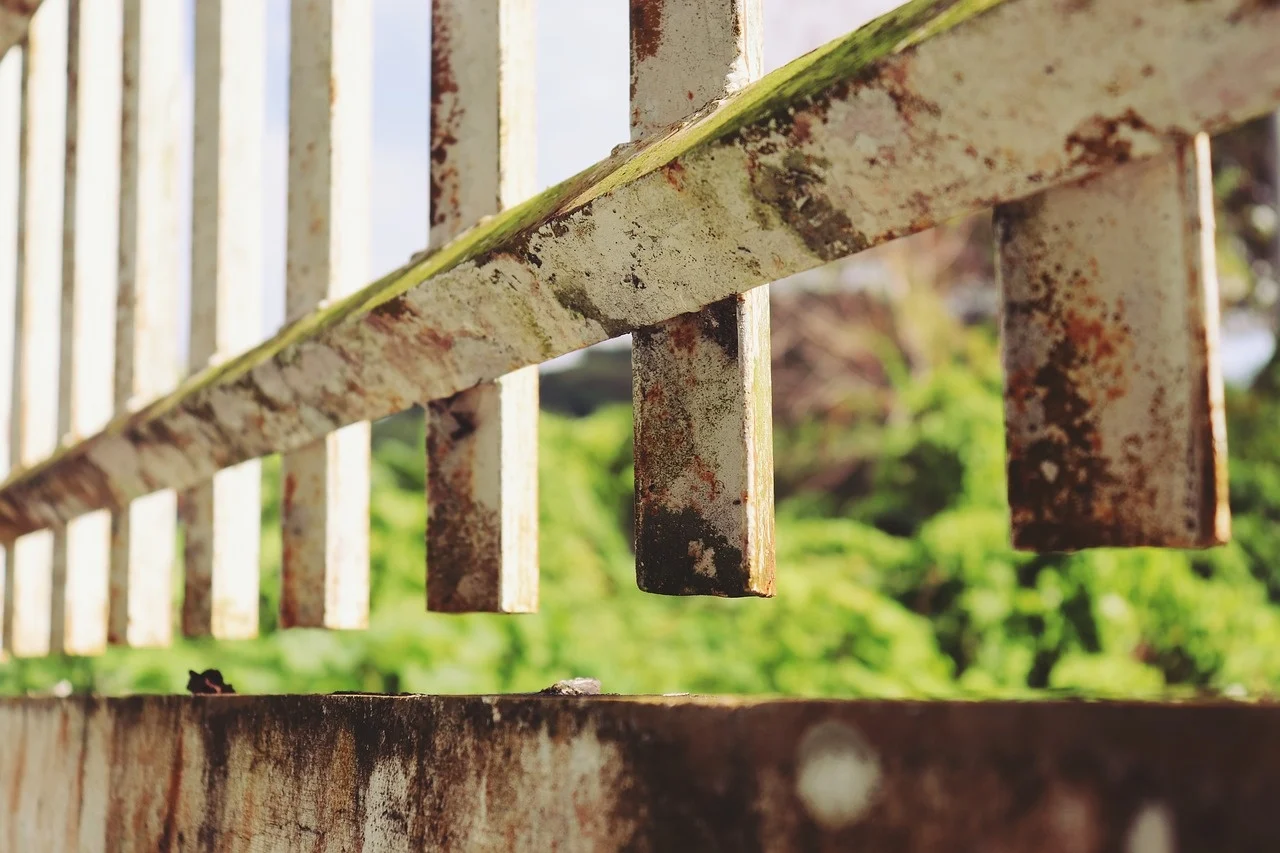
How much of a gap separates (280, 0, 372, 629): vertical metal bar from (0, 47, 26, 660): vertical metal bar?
170 centimetres

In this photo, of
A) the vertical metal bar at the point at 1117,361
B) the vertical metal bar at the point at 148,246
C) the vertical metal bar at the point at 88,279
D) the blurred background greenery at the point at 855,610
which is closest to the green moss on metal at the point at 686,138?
the vertical metal bar at the point at 1117,361

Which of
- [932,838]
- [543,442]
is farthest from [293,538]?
[543,442]

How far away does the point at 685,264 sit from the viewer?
75cm

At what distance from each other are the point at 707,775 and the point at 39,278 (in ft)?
8.15

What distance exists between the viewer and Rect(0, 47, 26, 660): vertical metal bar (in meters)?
2.73

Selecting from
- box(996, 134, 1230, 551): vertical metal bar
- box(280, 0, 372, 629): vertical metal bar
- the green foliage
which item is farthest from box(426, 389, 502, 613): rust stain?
the green foliage

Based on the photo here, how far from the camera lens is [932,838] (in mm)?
541

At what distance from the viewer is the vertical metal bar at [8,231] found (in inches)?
108

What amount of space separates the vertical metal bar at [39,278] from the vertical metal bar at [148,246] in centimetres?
62

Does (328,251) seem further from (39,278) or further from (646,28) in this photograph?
(39,278)

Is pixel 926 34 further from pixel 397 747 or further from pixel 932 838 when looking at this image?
pixel 397 747

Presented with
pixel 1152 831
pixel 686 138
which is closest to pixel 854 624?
pixel 686 138

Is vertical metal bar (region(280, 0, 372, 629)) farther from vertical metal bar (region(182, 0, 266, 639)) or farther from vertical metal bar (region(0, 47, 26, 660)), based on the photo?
vertical metal bar (region(0, 47, 26, 660))

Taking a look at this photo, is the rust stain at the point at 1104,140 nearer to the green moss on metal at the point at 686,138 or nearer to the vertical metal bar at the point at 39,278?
the green moss on metal at the point at 686,138
